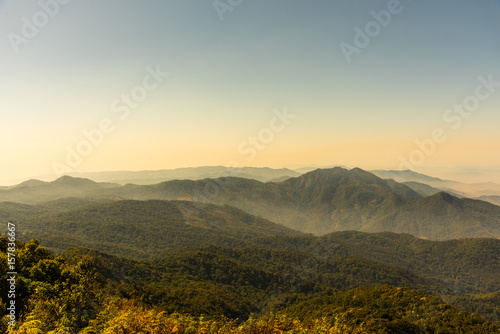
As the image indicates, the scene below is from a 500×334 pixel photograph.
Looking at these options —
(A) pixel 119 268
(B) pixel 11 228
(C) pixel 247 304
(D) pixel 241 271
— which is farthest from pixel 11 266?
(D) pixel 241 271

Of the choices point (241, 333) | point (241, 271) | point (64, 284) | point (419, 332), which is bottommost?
point (241, 271)

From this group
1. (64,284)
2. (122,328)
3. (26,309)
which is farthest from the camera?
(64,284)

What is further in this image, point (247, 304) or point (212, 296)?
point (247, 304)

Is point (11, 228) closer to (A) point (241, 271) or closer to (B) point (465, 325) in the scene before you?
(B) point (465, 325)

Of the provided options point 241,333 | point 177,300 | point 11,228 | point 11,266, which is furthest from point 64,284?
point 177,300

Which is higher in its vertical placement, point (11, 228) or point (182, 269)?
point (11, 228)

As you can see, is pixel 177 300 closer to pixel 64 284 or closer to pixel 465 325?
pixel 64 284

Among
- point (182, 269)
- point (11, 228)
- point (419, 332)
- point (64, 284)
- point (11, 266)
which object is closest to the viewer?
point (11, 228)

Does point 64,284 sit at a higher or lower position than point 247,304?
higher

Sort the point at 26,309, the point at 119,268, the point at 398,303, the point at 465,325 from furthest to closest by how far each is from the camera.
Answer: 1. the point at 119,268
2. the point at 398,303
3. the point at 465,325
4. the point at 26,309
